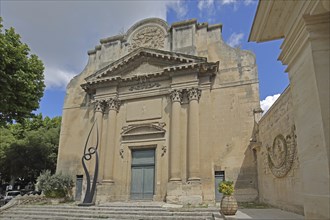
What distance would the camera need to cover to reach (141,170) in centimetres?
1470

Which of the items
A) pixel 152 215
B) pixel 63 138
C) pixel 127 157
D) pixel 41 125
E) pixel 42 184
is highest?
pixel 41 125

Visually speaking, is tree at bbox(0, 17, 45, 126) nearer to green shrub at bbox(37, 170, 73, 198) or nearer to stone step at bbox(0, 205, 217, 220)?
green shrub at bbox(37, 170, 73, 198)

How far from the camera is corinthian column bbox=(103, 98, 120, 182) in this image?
574 inches

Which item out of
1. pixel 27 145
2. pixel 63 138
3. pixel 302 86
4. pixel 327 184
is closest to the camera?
pixel 327 184

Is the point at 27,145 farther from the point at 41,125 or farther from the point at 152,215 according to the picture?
the point at 152,215

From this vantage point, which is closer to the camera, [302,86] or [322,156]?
[322,156]

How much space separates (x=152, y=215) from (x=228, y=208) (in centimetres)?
297

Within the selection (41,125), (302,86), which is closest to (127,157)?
(302,86)

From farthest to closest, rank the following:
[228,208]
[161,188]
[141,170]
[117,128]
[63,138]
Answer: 1. [63,138]
2. [117,128]
3. [141,170]
4. [161,188]
5. [228,208]

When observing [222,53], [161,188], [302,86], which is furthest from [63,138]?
[302,86]

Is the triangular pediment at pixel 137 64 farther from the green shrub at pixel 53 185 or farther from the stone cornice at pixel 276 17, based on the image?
the stone cornice at pixel 276 17

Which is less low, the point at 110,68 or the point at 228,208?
the point at 110,68

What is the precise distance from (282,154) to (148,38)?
38.5 ft

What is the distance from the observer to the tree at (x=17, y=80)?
12258 millimetres
